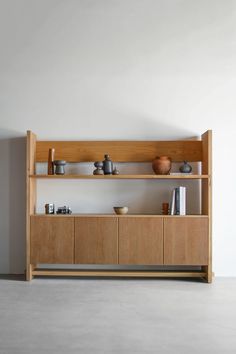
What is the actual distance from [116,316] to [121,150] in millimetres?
2124

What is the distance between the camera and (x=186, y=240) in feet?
14.4

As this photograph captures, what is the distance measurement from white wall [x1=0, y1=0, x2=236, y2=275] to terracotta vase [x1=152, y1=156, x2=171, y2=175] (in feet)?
1.37

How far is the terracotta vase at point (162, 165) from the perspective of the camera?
4.52 m

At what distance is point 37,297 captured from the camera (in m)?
3.76

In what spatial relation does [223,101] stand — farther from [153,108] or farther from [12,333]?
[12,333]

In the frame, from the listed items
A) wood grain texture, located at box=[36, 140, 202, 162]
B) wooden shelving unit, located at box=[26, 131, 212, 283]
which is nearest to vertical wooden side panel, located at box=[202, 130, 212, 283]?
wooden shelving unit, located at box=[26, 131, 212, 283]

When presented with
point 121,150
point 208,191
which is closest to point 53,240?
point 121,150

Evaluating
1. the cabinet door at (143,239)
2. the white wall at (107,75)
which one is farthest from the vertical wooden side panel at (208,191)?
the cabinet door at (143,239)

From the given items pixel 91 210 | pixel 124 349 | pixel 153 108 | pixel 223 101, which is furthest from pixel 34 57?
pixel 124 349

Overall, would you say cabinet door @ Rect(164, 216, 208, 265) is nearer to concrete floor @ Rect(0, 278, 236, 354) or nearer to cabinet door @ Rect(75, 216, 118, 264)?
concrete floor @ Rect(0, 278, 236, 354)

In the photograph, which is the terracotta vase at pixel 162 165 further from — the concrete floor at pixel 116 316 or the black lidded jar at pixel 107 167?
the concrete floor at pixel 116 316

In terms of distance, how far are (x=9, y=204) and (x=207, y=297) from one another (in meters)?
2.53

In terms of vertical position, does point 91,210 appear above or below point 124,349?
above

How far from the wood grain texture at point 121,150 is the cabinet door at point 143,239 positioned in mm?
792
